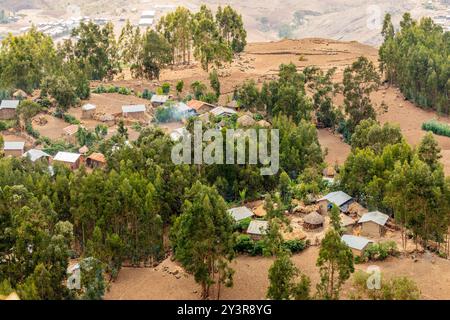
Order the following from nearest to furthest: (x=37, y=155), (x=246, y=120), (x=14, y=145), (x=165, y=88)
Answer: (x=37, y=155) → (x=14, y=145) → (x=246, y=120) → (x=165, y=88)

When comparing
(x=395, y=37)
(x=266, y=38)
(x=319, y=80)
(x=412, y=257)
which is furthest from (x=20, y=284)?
(x=266, y=38)

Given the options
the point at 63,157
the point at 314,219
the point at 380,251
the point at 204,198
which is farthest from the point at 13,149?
the point at 380,251

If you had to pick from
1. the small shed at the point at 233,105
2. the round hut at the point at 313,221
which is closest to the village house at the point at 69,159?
the small shed at the point at 233,105

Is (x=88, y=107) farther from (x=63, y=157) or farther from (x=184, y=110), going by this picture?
(x=63, y=157)

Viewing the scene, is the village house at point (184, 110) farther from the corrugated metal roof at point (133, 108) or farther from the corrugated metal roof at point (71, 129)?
the corrugated metal roof at point (71, 129)

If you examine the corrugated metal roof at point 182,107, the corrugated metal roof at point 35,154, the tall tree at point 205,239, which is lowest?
the corrugated metal roof at point 35,154

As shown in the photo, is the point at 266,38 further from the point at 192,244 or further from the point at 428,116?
the point at 192,244
